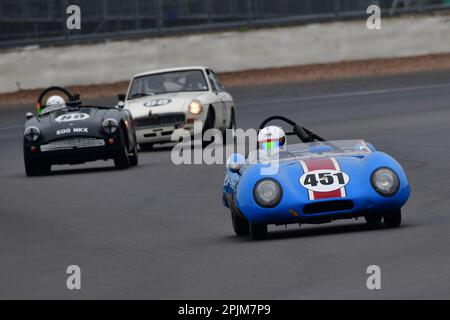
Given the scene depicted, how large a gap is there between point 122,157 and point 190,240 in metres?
7.31

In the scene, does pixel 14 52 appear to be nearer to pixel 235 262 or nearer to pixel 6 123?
pixel 6 123

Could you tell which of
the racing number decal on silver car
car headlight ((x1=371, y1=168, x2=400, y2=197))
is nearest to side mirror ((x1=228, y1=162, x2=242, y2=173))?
the racing number decal on silver car

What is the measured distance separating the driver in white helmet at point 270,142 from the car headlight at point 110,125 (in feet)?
22.0

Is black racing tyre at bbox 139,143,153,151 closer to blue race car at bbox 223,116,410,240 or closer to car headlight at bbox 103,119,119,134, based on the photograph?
car headlight at bbox 103,119,119,134

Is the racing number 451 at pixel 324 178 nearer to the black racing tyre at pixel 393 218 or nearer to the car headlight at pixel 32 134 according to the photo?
the black racing tyre at pixel 393 218

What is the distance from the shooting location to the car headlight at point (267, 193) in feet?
33.0

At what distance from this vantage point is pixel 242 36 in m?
33.7

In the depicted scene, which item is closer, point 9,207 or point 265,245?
point 265,245

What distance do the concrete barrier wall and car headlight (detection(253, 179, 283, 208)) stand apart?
2303 cm

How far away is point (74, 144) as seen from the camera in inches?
693

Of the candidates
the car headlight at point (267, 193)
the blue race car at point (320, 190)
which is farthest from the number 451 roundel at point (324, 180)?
the car headlight at point (267, 193)

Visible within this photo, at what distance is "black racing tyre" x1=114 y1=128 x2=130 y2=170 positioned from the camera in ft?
58.2

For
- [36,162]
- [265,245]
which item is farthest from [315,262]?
[36,162]
